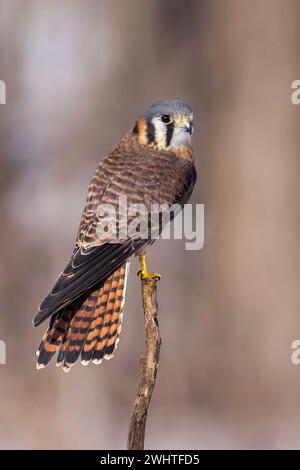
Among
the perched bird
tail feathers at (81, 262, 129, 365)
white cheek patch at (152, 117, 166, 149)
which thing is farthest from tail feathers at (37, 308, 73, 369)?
white cheek patch at (152, 117, 166, 149)

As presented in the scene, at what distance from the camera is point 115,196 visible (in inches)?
135

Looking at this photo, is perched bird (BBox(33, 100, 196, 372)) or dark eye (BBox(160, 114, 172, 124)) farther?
dark eye (BBox(160, 114, 172, 124))

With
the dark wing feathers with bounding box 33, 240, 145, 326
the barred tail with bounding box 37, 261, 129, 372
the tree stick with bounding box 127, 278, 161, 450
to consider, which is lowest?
the tree stick with bounding box 127, 278, 161, 450

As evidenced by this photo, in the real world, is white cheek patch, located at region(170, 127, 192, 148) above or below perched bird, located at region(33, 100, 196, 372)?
above

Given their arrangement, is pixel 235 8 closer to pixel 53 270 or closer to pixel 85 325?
pixel 53 270

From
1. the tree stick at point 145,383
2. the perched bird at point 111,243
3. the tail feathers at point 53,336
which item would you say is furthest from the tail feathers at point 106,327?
the tree stick at point 145,383

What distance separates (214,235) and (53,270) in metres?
2.27

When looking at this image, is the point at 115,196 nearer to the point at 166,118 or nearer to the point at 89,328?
the point at 166,118

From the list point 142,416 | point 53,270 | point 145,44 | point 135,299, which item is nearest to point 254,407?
point 135,299

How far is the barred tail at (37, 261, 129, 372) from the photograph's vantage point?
10.1 feet

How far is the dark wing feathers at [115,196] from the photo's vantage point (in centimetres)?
Answer: 300

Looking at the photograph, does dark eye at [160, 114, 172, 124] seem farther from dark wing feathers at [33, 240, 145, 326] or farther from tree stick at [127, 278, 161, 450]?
tree stick at [127, 278, 161, 450]

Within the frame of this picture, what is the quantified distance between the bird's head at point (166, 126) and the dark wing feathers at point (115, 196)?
0.17ft

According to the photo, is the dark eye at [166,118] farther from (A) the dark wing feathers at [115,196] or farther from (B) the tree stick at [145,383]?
(B) the tree stick at [145,383]
